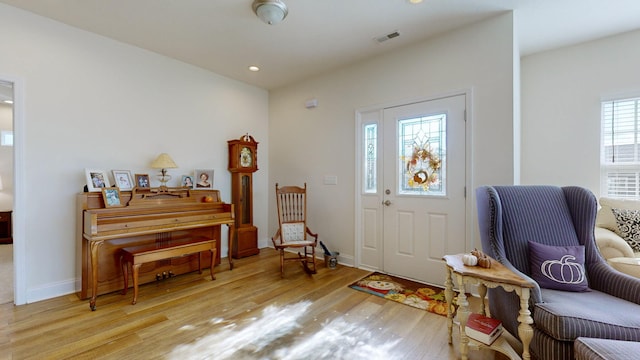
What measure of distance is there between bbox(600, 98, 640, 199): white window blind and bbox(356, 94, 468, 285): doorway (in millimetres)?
1676

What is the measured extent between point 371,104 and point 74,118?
131 inches

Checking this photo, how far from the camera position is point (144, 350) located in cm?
188

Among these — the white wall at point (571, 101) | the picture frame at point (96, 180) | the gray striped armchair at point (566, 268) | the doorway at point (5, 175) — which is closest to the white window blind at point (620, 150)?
the white wall at point (571, 101)

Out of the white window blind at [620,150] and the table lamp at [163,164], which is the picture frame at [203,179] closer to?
the table lamp at [163,164]

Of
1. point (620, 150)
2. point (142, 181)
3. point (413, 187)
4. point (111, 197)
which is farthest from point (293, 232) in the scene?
point (620, 150)

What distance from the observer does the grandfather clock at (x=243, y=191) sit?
4059 mm

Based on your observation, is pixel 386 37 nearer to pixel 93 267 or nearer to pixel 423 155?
pixel 423 155

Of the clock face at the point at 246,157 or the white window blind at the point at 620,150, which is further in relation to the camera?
the clock face at the point at 246,157

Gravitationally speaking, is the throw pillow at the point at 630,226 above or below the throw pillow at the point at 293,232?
above

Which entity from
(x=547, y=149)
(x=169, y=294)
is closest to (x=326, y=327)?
(x=169, y=294)

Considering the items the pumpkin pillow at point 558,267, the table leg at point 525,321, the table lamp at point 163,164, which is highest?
the table lamp at point 163,164

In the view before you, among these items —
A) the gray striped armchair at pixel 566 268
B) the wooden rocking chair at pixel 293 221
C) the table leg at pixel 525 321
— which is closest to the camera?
the gray striped armchair at pixel 566 268

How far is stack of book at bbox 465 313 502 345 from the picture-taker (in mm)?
1698

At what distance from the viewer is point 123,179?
10.2 feet
